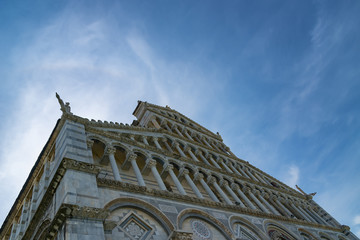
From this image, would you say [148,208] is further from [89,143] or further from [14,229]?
[14,229]

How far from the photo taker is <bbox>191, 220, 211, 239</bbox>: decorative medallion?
36.5 feet

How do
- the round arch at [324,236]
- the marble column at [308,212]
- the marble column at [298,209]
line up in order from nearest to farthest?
the round arch at [324,236]
the marble column at [298,209]
the marble column at [308,212]

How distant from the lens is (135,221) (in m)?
9.64

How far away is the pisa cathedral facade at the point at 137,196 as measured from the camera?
28.8ft

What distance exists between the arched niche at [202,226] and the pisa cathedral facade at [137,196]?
0.04 metres

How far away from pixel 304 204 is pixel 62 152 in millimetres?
19220

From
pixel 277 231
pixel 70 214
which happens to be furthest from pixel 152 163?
pixel 277 231

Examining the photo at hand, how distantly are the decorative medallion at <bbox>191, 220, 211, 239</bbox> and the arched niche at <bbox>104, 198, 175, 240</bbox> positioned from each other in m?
1.43

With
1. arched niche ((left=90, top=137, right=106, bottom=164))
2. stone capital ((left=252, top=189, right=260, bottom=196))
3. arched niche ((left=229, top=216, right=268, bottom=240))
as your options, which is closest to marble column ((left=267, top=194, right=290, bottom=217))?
stone capital ((left=252, top=189, right=260, bottom=196))

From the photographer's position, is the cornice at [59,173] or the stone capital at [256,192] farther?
the stone capital at [256,192]

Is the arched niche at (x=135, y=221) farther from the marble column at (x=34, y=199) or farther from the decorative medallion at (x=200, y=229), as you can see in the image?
the marble column at (x=34, y=199)

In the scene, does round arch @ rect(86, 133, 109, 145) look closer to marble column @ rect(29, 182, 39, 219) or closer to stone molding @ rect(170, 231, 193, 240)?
marble column @ rect(29, 182, 39, 219)

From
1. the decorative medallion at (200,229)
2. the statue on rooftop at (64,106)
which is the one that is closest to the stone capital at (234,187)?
the decorative medallion at (200,229)

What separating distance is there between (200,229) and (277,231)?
6.25 metres
